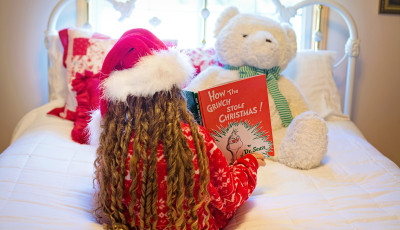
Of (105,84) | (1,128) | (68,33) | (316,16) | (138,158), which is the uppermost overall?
(316,16)

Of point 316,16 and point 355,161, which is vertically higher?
A: point 316,16

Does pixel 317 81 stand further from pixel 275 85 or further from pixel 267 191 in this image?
pixel 267 191

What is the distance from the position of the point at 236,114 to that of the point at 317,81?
1057mm

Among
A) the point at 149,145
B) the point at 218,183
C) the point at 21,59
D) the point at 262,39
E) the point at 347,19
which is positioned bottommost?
the point at 218,183

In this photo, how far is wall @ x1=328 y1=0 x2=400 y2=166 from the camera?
225cm

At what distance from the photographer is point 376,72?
2.30 metres

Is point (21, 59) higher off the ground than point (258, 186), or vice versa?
point (21, 59)

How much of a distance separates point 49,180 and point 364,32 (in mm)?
1924

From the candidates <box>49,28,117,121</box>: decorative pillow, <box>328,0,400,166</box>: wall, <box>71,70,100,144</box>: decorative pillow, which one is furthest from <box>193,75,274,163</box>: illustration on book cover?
<box>328,0,400,166</box>: wall

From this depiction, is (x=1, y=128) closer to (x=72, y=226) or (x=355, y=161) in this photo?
(x=72, y=226)

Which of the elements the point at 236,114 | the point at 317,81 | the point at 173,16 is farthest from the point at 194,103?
the point at 173,16

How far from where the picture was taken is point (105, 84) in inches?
32.9

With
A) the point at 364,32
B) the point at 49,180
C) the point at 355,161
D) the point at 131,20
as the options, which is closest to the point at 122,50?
the point at 49,180

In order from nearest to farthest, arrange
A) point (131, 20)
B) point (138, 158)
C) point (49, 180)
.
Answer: point (138, 158), point (49, 180), point (131, 20)
